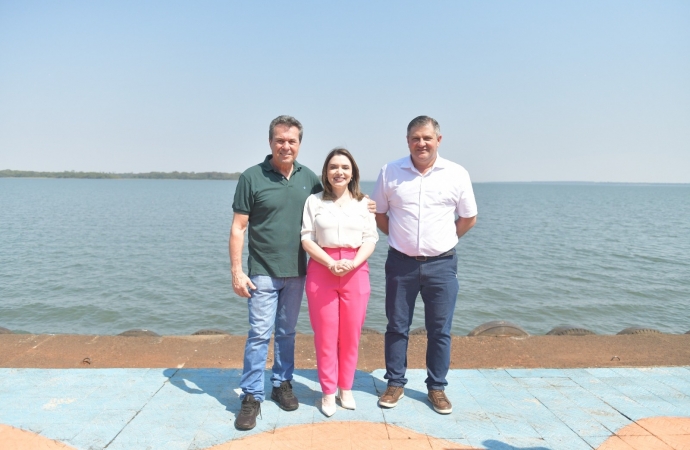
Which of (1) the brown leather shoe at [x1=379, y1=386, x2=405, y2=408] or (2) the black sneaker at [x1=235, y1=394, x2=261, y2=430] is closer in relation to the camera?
(2) the black sneaker at [x1=235, y1=394, x2=261, y2=430]

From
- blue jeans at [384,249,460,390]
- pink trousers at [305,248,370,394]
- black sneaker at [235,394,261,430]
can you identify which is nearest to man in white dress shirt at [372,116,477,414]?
blue jeans at [384,249,460,390]

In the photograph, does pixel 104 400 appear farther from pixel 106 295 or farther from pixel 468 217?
pixel 106 295

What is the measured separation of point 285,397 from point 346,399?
18.7 inches

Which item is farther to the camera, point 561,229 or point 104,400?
point 561,229

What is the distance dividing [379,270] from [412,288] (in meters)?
12.6

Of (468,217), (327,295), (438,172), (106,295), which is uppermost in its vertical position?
(438,172)

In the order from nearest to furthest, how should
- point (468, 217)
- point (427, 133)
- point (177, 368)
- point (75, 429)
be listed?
point (75, 429)
point (427, 133)
point (468, 217)
point (177, 368)

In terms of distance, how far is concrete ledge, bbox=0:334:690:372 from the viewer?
4883mm

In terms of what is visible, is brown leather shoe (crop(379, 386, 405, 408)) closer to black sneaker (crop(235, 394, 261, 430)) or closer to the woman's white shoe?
the woman's white shoe

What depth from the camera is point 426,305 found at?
153 inches

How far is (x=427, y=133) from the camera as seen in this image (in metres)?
3.65

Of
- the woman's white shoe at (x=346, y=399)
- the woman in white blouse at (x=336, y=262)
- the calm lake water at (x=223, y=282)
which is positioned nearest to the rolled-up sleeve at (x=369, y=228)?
the woman in white blouse at (x=336, y=262)

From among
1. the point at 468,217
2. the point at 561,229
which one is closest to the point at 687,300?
the point at 468,217

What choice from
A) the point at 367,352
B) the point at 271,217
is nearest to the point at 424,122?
the point at 271,217
